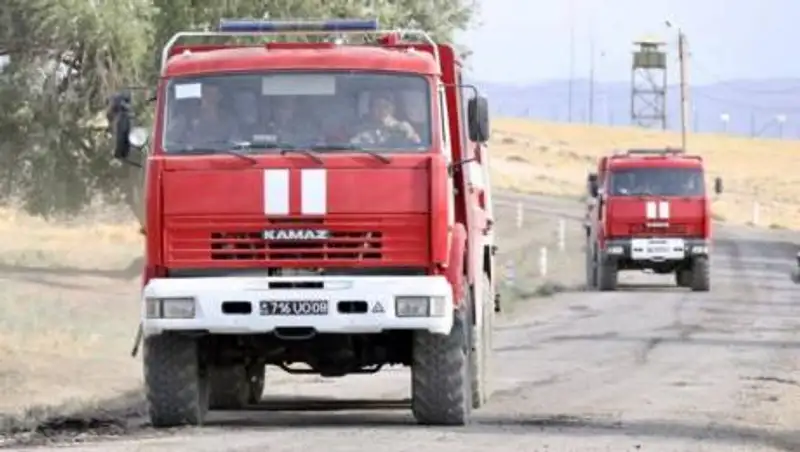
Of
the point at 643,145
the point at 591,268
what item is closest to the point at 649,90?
the point at 643,145

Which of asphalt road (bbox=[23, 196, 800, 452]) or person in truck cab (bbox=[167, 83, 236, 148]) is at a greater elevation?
person in truck cab (bbox=[167, 83, 236, 148])

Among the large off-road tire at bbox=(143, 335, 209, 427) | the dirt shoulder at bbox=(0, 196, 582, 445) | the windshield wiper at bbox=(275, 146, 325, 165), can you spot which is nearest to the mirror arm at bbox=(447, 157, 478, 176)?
the windshield wiper at bbox=(275, 146, 325, 165)

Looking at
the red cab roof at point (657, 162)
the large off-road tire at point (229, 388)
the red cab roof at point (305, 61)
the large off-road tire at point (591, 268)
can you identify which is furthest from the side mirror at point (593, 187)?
the red cab roof at point (305, 61)

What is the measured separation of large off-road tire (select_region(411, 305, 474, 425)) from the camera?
14312 mm

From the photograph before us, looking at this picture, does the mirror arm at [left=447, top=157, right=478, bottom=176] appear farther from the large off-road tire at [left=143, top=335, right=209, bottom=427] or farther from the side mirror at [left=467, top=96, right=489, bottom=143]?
the large off-road tire at [left=143, top=335, right=209, bottom=427]

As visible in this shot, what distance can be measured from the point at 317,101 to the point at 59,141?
20.1 meters

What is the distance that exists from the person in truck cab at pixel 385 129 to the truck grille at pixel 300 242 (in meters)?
0.58

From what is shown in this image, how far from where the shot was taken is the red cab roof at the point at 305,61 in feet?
47.3

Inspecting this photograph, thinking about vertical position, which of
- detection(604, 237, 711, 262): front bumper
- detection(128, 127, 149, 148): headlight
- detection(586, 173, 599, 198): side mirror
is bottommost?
detection(604, 237, 711, 262): front bumper

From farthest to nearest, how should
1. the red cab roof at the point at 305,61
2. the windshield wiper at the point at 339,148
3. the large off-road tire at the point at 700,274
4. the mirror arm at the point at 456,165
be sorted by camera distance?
the large off-road tire at the point at 700,274 < the mirror arm at the point at 456,165 < the red cab roof at the point at 305,61 < the windshield wiper at the point at 339,148

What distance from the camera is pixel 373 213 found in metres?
14.0

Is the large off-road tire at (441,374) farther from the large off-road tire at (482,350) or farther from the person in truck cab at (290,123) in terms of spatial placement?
the person in truck cab at (290,123)

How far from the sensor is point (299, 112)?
47.0ft

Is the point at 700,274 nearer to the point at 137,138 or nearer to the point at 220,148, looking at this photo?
the point at 137,138
